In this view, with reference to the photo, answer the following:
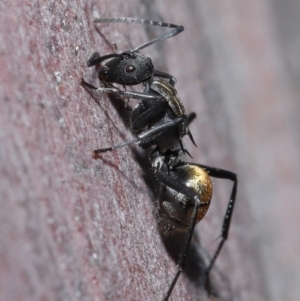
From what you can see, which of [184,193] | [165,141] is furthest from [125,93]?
[184,193]

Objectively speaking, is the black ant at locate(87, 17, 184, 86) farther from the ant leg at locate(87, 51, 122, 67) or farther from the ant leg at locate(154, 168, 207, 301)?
the ant leg at locate(154, 168, 207, 301)

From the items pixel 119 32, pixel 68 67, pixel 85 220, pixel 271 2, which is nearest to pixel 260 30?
pixel 271 2

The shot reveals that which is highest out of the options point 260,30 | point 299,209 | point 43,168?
point 43,168

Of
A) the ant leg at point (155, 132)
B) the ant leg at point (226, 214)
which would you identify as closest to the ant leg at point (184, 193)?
the ant leg at point (155, 132)

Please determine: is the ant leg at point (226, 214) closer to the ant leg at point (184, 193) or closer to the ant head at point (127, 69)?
the ant leg at point (184, 193)

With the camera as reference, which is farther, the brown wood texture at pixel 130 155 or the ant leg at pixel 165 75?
the ant leg at pixel 165 75

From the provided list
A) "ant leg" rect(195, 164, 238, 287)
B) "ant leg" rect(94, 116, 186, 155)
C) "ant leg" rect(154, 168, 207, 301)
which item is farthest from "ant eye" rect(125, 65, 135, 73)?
"ant leg" rect(195, 164, 238, 287)

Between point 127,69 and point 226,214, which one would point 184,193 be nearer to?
point 226,214

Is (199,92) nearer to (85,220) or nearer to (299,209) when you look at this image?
(299,209)
